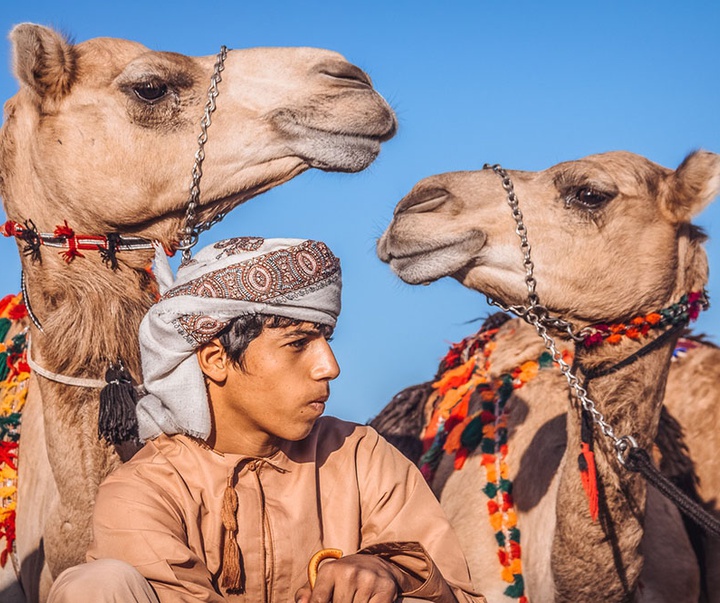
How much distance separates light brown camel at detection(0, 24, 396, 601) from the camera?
13.1 feet

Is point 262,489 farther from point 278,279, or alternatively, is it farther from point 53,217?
point 53,217

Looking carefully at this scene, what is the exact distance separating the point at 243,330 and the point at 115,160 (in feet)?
4.15

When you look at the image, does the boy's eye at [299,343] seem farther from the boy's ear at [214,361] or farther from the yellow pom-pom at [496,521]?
the yellow pom-pom at [496,521]

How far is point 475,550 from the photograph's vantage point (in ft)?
17.2

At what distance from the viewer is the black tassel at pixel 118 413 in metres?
3.73

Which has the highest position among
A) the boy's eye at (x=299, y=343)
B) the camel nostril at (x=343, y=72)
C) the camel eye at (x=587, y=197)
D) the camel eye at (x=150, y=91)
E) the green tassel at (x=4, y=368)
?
the camel nostril at (x=343, y=72)

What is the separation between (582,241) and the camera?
14.6 ft

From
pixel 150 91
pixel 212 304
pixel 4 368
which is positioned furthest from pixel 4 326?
pixel 212 304

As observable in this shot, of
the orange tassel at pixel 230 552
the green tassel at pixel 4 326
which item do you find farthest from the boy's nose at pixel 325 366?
the green tassel at pixel 4 326

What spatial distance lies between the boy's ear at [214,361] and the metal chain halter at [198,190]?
96 centimetres

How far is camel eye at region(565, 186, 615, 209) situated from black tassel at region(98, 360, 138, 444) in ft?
6.02

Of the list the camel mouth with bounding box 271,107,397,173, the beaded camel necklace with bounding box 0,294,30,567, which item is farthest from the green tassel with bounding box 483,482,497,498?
the beaded camel necklace with bounding box 0,294,30,567

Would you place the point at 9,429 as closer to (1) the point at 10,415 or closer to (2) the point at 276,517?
(1) the point at 10,415

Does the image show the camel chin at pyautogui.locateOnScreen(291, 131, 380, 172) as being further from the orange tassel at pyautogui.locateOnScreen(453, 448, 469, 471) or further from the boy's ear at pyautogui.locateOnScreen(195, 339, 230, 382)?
the orange tassel at pyautogui.locateOnScreen(453, 448, 469, 471)
